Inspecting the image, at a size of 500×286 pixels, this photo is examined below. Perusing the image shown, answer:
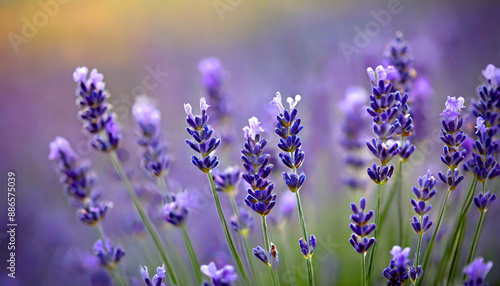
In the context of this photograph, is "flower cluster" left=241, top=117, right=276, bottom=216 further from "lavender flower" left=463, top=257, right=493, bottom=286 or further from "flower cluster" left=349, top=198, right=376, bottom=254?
"lavender flower" left=463, top=257, right=493, bottom=286

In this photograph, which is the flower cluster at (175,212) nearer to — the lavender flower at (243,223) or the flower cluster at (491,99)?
the lavender flower at (243,223)

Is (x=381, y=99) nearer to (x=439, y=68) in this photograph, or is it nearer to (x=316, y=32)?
(x=439, y=68)

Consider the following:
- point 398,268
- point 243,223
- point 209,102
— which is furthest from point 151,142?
point 398,268

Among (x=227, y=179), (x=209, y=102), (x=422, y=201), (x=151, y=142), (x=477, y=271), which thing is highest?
(x=209, y=102)

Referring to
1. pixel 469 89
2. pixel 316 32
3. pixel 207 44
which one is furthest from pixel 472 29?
pixel 207 44

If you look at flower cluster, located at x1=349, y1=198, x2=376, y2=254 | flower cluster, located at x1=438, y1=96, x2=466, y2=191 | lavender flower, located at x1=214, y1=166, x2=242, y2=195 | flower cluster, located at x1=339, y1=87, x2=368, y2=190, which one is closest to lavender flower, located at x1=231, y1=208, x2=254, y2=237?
lavender flower, located at x1=214, y1=166, x2=242, y2=195

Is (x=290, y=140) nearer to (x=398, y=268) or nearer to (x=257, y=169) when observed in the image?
(x=257, y=169)

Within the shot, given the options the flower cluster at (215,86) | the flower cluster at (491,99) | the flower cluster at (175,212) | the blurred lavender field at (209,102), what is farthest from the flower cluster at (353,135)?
the flower cluster at (175,212)
